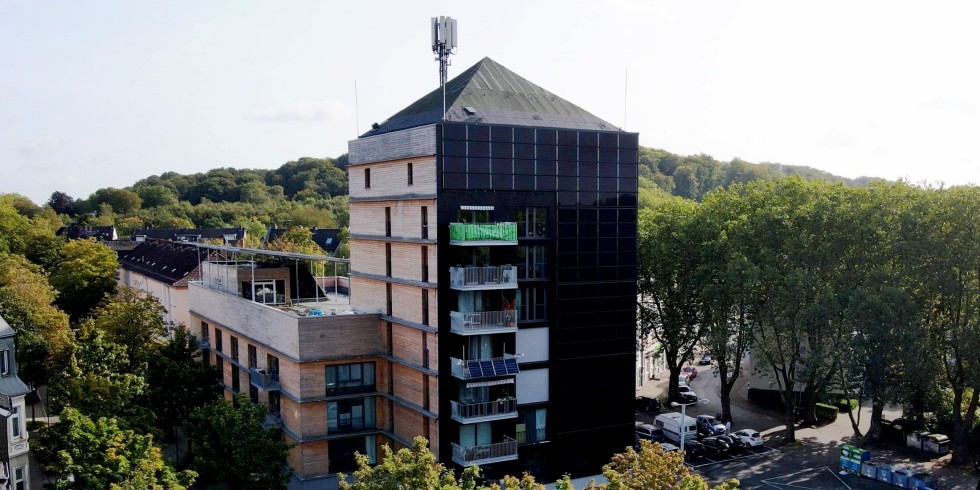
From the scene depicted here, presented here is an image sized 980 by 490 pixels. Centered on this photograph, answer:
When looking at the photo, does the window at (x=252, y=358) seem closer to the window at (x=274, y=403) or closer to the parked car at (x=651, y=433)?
the window at (x=274, y=403)

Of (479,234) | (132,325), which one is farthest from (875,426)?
(132,325)

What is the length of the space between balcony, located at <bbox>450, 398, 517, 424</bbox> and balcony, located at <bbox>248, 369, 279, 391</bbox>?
36.7ft

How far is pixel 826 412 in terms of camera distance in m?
58.4

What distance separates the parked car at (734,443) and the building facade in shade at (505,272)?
1219cm

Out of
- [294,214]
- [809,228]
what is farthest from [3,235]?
[809,228]

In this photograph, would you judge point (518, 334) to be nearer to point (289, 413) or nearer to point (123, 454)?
point (289, 413)

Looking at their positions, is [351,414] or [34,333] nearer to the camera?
[351,414]

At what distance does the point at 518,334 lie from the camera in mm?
38625

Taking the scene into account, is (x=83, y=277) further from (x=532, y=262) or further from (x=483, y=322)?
(x=532, y=262)

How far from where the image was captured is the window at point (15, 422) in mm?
36812

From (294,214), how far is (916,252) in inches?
4892

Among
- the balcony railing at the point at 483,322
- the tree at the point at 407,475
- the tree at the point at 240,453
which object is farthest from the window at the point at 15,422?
the balcony railing at the point at 483,322

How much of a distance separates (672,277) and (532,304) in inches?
929

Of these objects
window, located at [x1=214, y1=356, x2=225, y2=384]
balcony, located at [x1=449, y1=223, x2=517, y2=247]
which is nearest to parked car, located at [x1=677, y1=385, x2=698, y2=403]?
balcony, located at [x1=449, y1=223, x2=517, y2=247]
